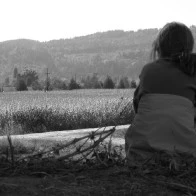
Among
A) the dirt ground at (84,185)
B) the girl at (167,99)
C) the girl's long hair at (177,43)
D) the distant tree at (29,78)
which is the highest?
the girl's long hair at (177,43)

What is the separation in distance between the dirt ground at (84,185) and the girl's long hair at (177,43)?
152cm

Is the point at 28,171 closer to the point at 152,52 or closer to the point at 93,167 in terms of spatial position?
the point at 93,167

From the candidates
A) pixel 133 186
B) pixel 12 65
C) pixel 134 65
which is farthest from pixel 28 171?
pixel 12 65

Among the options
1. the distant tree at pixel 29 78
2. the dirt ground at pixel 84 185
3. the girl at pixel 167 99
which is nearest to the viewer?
the dirt ground at pixel 84 185

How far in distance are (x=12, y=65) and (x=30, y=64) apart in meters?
7.74

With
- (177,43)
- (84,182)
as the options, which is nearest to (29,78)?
(177,43)

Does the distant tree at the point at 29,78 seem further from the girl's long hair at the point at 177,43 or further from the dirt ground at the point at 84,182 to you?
the dirt ground at the point at 84,182

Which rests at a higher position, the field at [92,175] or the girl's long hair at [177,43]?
the girl's long hair at [177,43]

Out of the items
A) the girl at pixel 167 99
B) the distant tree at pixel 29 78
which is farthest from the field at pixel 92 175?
Result: the distant tree at pixel 29 78

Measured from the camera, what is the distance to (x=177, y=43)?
12.1 feet

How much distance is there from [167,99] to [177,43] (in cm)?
48

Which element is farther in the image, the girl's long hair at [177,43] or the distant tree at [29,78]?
the distant tree at [29,78]

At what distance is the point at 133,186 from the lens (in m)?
2.01

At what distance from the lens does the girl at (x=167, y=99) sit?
3389 millimetres
